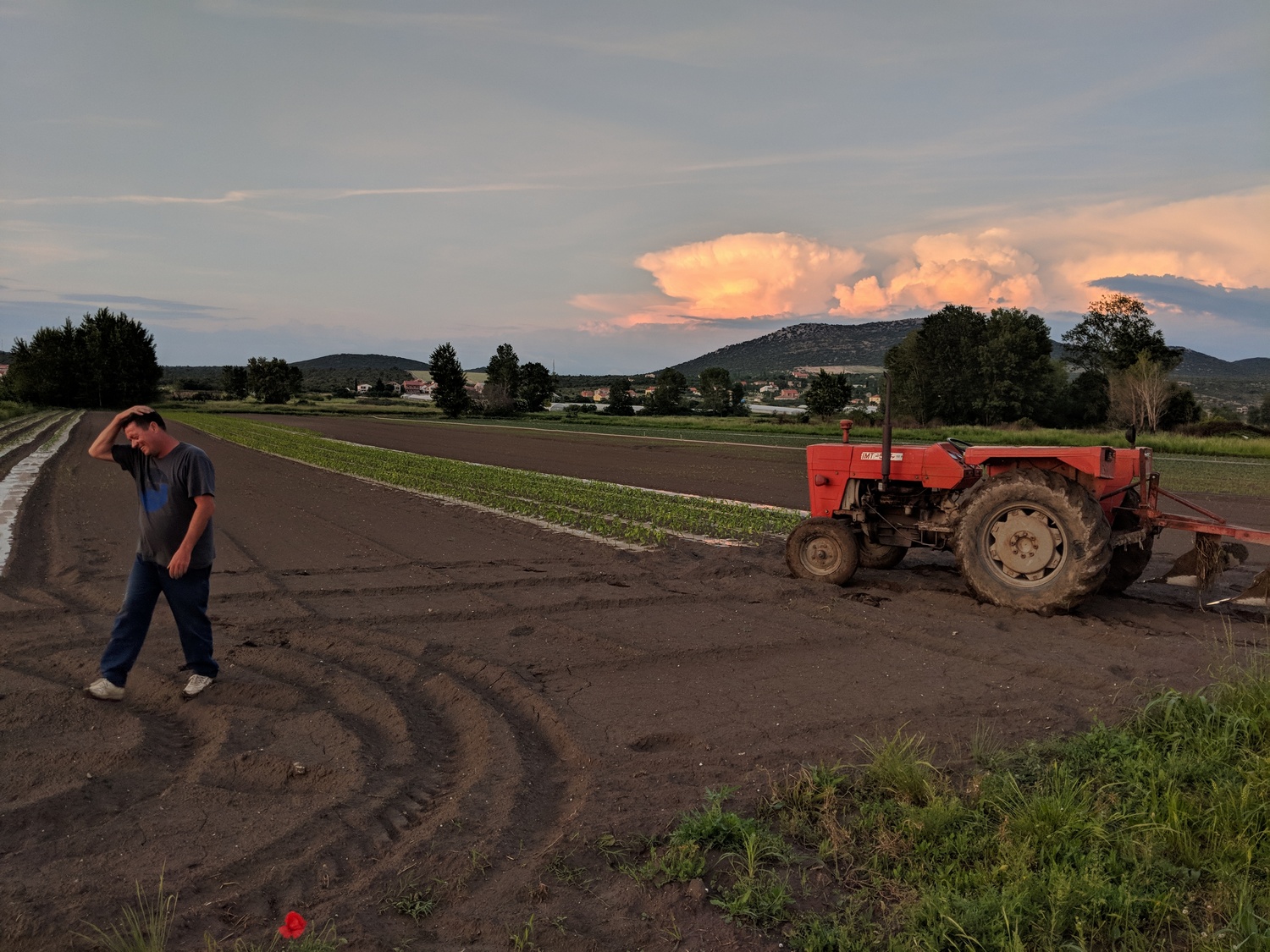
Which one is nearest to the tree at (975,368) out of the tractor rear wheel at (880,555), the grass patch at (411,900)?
the tractor rear wheel at (880,555)

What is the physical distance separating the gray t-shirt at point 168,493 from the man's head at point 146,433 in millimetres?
82

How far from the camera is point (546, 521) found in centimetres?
1315

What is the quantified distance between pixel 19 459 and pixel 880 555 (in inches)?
1056

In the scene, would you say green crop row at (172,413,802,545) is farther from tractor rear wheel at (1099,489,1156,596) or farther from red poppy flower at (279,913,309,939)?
red poppy flower at (279,913,309,939)

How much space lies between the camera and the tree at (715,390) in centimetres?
8712

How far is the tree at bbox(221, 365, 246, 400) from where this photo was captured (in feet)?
436

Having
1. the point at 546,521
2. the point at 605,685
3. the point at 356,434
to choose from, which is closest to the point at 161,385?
the point at 356,434

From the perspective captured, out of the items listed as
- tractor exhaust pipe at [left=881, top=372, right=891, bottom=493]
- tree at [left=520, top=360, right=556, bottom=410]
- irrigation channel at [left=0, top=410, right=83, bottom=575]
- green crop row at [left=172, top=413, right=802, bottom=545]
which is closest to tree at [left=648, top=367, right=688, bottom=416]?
tree at [left=520, top=360, right=556, bottom=410]

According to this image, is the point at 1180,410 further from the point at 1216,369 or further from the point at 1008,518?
the point at 1216,369

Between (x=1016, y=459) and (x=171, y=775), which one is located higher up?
(x=1016, y=459)

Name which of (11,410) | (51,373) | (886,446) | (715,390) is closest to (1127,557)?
(886,446)

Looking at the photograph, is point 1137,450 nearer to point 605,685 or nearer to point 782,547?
point 782,547

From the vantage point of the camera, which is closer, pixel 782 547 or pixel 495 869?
pixel 495 869

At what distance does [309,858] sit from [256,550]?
25.8 ft
